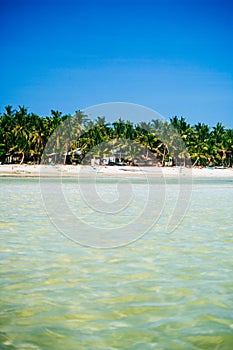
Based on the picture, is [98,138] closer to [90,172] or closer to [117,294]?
[90,172]

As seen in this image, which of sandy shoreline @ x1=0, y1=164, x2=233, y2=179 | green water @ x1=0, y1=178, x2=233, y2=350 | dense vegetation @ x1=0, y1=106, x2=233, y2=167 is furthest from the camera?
dense vegetation @ x1=0, y1=106, x2=233, y2=167

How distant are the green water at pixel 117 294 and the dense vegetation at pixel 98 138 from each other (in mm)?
45391

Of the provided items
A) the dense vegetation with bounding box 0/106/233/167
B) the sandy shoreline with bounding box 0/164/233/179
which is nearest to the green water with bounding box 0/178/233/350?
the sandy shoreline with bounding box 0/164/233/179

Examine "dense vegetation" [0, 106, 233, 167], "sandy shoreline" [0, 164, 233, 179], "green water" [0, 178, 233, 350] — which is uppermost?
"dense vegetation" [0, 106, 233, 167]

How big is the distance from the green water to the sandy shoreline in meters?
36.3

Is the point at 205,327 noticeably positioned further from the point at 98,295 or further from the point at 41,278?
the point at 41,278

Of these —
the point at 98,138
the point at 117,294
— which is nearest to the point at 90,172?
the point at 98,138

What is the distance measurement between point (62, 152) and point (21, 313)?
53351mm

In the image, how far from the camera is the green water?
11.2 ft

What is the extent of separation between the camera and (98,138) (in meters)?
57.1

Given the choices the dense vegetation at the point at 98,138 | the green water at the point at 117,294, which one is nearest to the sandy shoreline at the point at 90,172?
the dense vegetation at the point at 98,138

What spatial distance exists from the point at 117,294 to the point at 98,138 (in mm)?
52993

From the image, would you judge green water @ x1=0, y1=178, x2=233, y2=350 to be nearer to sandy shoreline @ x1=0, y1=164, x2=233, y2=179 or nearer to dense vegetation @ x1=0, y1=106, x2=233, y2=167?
sandy shoreline @ x1=0, y1=164, x2=233, y2=179

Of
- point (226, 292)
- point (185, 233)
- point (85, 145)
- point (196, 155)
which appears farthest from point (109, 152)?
point (226, 292)
